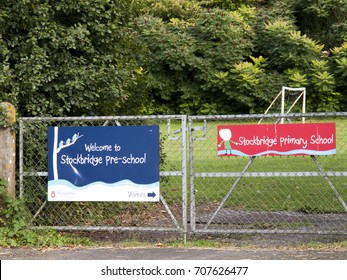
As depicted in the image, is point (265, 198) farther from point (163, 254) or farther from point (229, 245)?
point (163, 254)

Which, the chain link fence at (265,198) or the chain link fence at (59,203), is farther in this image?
the chain link fence at (265,198)

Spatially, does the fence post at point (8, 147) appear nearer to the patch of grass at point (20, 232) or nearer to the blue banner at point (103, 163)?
the patch of grass at point (20, 232)

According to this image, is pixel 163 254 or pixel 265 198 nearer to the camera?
pixel 163 254

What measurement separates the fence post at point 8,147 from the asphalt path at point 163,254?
1.09m

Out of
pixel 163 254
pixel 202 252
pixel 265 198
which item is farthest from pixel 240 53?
pixel 163 254

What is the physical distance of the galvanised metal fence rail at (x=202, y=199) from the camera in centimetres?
944

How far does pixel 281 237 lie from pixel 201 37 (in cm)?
1943

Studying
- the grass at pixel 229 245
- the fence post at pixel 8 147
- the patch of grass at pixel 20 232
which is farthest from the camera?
the fence post at pixel 8 147

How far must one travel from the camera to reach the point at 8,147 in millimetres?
9820

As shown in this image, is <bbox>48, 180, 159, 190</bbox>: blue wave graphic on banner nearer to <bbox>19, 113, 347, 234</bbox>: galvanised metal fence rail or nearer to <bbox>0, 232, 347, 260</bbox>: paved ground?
<bbox>19, 113, 347, 234</bbox>: galvanised metal fence rail

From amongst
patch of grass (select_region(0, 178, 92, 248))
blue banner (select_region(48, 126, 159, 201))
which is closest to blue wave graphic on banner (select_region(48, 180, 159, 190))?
blue banner (select_region(48, 126, 159, 201))

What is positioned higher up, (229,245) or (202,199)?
(202,199)

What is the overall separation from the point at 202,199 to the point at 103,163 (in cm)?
380

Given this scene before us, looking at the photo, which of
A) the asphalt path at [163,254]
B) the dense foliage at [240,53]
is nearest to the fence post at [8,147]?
the asphalt path at [163,254]
